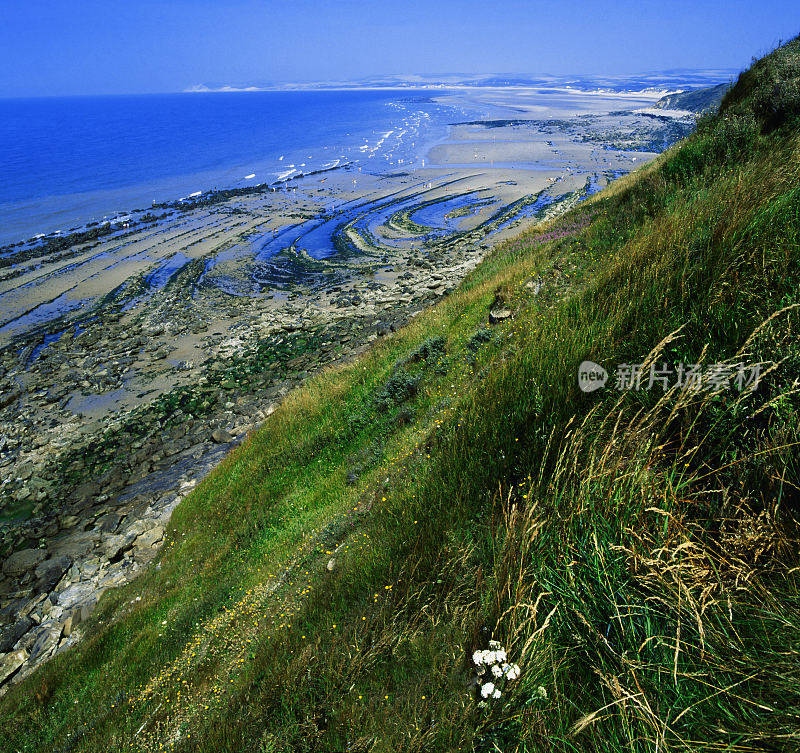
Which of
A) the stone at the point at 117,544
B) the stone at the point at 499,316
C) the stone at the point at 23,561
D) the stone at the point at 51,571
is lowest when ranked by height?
the stone at the point at 23,561

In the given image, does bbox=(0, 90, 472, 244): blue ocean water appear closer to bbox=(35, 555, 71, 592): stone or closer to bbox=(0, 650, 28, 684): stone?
bbox=(35, 555, 71, 592): stone

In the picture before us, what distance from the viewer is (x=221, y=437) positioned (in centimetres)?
1481

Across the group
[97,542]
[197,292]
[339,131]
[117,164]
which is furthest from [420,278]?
[339,131]

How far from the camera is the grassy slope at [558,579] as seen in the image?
188 cm

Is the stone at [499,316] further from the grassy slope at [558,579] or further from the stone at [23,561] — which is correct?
the stone at [23,561]

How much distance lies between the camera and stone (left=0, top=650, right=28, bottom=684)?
8.20 meters

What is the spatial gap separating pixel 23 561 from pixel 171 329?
48.0 ft

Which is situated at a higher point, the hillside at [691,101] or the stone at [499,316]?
the hillside at [691,101]

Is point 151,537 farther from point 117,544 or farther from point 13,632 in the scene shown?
point 13,632

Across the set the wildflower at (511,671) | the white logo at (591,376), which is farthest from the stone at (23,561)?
the white logo at (591,376)

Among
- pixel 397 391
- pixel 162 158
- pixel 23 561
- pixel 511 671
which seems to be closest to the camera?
pixel 511 671

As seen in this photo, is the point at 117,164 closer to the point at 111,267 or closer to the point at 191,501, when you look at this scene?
the point at 111,267

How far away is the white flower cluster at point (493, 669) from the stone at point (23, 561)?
14.1m

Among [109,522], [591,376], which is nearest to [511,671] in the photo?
[591,376]
